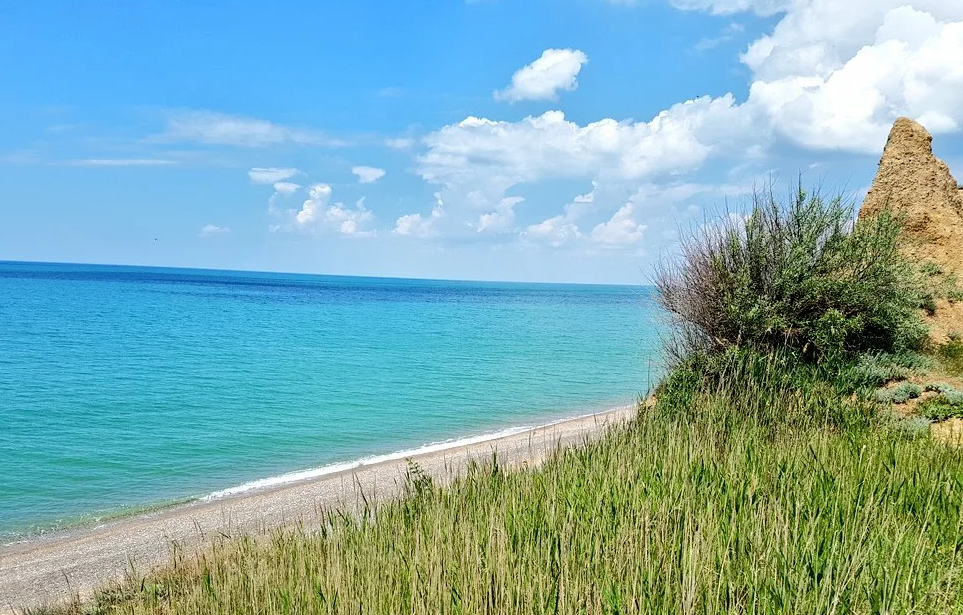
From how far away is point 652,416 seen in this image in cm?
1021

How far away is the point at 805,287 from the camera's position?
12641 millimetres

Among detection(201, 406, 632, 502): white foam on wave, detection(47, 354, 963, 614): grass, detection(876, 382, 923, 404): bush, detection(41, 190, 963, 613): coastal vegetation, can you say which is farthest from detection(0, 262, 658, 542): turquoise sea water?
detection(47, 354, 963, 614): grass

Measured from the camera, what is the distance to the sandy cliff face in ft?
50.5

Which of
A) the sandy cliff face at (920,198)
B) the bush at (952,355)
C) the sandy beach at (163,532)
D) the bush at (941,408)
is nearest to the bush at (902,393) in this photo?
the bush at (941,408)

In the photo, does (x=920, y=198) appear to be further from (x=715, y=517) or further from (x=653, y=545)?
(x=653, y=545)

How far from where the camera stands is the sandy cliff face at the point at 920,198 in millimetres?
15406

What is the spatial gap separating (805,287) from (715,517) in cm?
872

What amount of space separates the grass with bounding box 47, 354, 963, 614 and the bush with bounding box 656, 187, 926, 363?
4.32 metres

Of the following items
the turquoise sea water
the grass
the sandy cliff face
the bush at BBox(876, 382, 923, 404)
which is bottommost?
the turquoise sea water

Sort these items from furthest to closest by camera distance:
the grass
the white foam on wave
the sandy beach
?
the white foam on wave
the sandy beach
the grass

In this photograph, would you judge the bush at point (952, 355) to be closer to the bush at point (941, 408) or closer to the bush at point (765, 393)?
the bush at point (941, 408)

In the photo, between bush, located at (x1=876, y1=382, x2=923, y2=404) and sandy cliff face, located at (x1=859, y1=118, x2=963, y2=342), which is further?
sandy cliff face, located at (x1=859, y1=118, x2=963, y2=342)

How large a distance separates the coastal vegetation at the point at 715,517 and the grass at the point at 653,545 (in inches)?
1.1

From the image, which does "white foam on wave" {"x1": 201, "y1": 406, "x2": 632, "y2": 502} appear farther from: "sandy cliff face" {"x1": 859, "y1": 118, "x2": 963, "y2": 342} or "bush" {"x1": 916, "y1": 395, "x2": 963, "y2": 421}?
"sandy cliff face" {"x1": 859, "y1": 118, "x2": 963, "y2": 342}
